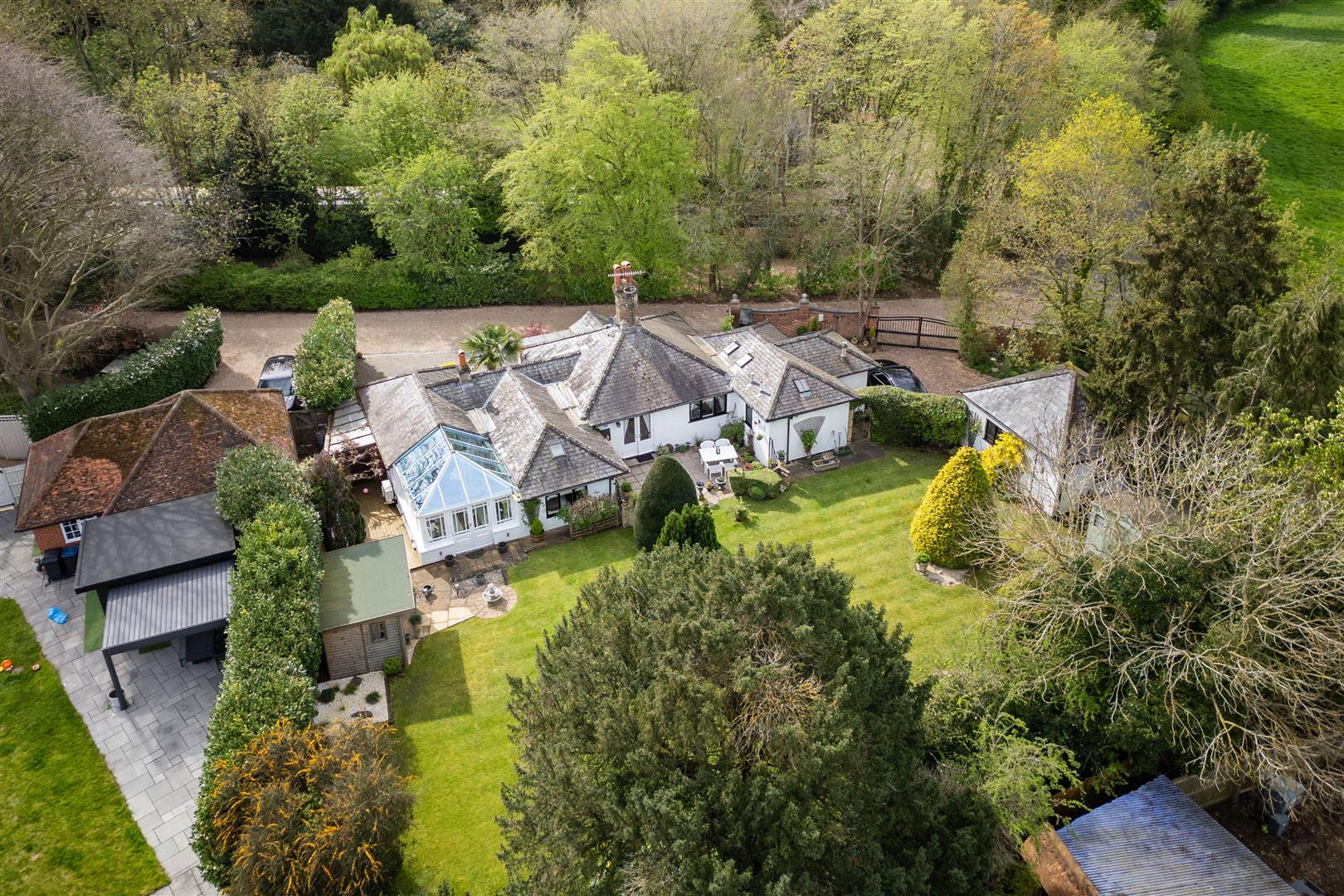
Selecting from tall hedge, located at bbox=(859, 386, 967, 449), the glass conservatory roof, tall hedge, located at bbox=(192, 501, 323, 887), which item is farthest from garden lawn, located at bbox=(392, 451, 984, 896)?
tall hedge, located at bbox=(192, 501, 323, 887)

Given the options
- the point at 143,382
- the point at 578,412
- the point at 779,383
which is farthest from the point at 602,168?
the point at 143,382

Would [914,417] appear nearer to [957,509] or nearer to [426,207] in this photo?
[957,509]

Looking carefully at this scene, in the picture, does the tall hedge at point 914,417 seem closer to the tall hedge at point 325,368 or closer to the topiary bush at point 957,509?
the topiary bush at point 957,509

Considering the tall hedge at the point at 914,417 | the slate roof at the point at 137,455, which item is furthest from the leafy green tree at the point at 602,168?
the slate roof at the point at 137,455

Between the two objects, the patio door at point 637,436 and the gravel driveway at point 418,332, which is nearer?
the patio door at point 637,436

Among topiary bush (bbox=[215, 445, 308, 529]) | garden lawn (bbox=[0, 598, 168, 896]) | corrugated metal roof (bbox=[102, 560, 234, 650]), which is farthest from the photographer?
topiary bush (bbox=[215, 445, 308, 529])

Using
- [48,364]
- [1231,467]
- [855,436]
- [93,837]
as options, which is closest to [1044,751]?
[1231,467]

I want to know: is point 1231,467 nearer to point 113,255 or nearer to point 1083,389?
point 1083,389

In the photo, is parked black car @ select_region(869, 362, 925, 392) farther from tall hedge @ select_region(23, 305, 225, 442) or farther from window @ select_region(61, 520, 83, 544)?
window @ select_region(61, 520, 83, 544)
